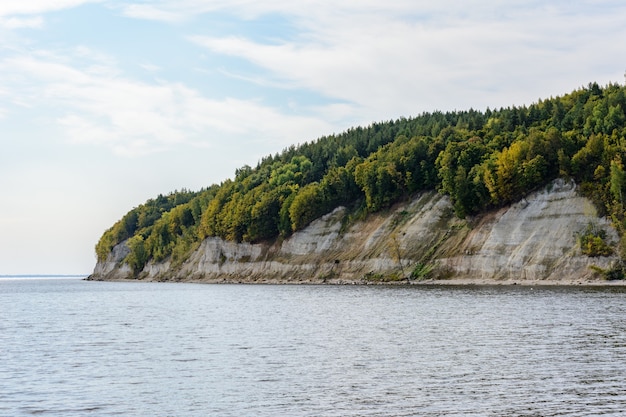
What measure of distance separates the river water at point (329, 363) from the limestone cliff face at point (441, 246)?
40.2 m

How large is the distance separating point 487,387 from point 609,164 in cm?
9309

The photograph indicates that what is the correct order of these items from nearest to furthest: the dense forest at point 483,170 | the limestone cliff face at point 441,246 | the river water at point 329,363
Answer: the river water at point 329,363 < the limestone cliff face at point 441,246 < the dense forest at point 483,170

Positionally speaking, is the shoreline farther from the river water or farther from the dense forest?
the river water

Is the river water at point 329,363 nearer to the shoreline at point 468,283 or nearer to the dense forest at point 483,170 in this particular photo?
the shoreline at point 468,283

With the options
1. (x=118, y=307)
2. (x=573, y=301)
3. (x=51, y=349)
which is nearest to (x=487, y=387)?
(x=51, y=349)

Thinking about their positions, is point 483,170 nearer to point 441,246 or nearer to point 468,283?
point 441,246

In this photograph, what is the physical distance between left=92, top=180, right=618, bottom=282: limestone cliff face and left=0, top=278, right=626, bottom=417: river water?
40.2 m

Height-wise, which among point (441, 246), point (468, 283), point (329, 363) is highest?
point (441, 246)

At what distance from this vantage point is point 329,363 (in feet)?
137

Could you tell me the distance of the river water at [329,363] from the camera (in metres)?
31.2

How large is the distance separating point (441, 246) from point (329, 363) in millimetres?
92359

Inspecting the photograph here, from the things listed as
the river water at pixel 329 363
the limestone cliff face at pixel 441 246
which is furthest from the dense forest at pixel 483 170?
the river water at pixel 329 363

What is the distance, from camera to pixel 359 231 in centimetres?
15388

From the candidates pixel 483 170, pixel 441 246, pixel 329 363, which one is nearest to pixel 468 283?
pixel 441 246
